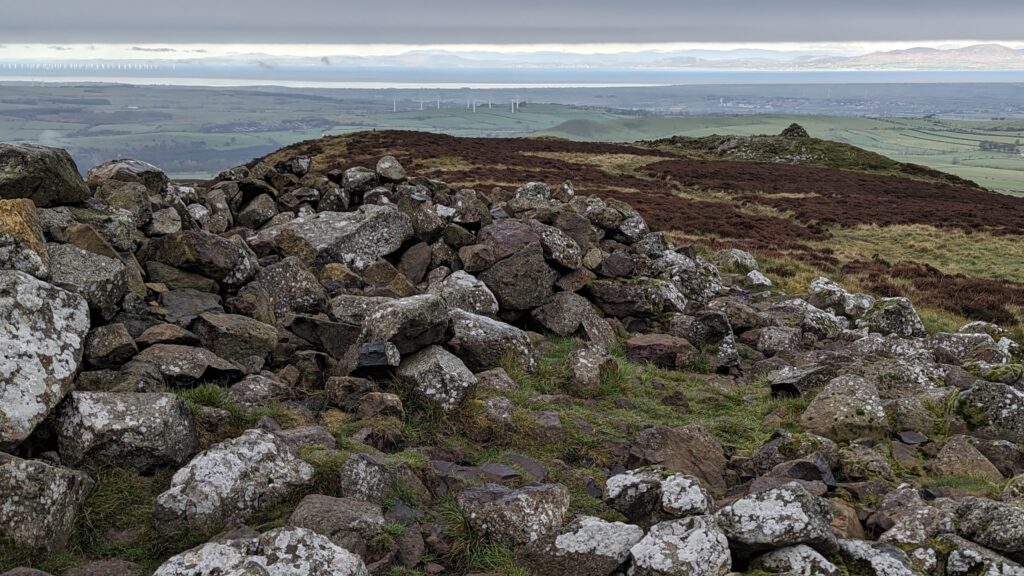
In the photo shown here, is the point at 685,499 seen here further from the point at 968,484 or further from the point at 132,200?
the point at 132,200

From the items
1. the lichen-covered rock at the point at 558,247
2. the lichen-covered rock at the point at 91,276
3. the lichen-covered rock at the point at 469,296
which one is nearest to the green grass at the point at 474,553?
the lichen-covered rock at the point at 91,276

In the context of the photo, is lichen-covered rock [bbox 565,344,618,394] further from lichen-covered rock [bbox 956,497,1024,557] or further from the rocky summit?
lichen-covered rock [bbox 956,497,1024,557]

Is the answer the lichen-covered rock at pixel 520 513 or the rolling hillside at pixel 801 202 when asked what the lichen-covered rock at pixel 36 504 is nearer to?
the lichen-covered rock at pixel 520 513

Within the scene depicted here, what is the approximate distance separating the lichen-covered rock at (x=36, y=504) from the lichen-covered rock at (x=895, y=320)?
727 inches

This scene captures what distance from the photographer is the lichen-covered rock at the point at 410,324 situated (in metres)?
9.89

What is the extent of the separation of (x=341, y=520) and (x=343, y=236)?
10130 mm

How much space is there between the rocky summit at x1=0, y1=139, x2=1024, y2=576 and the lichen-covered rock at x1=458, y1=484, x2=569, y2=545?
23 mm

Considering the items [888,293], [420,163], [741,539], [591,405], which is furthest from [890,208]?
[741,539]

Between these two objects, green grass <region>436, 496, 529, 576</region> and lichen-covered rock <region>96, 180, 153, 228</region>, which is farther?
lichen-covered rock <region>96, 180, 153, 228</region>

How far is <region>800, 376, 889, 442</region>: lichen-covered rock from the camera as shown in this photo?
1045 centimetres

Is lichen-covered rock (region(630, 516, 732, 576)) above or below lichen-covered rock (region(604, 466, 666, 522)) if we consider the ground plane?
above

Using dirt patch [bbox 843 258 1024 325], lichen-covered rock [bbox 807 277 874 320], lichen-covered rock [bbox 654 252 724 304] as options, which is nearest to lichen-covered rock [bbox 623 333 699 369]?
lichen-covered rock [bbox 654 252 724 304]

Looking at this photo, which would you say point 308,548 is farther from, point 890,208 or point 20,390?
point 890,208

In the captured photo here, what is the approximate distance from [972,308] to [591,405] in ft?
65.8
